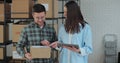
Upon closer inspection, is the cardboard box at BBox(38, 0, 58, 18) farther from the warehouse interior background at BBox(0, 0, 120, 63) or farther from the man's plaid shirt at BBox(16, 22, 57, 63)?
the man's plaid shirt at BBox(16, 22, 57, 63)

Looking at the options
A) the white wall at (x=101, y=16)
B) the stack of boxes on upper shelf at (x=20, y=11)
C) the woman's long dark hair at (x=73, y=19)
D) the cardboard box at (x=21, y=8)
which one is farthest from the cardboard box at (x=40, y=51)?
the white wall at (x=101, y=16)

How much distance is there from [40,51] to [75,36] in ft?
1.08

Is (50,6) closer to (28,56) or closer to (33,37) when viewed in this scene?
(33,37)

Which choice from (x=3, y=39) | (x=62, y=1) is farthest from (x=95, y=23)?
(x=3, y=39)

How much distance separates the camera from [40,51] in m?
1.93

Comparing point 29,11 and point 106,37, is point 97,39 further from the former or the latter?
point 29,11

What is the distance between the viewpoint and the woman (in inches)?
77.0

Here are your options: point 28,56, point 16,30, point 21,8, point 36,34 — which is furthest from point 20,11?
point 28,56

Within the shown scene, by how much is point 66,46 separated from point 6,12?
7.16ft

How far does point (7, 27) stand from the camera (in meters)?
3.91

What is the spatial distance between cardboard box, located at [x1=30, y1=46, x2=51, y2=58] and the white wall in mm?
2971

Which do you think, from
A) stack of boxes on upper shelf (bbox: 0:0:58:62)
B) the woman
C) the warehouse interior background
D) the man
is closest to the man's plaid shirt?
the man

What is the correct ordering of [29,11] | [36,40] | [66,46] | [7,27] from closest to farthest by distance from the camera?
[66,46], [36,40], [29,11], [7,27]

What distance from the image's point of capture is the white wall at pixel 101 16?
4.77 metres
